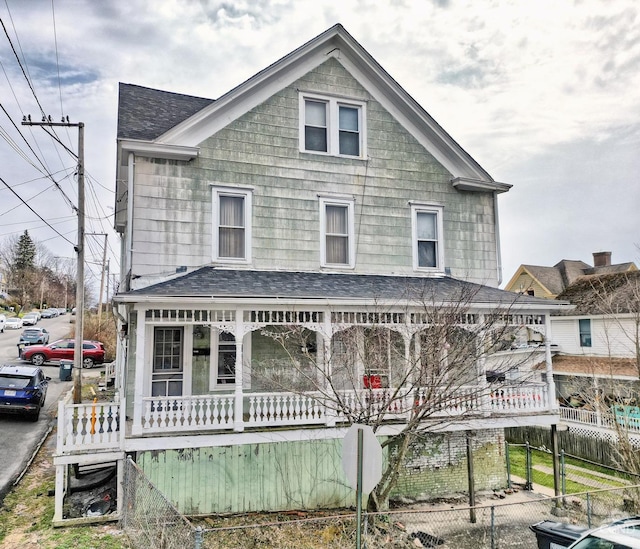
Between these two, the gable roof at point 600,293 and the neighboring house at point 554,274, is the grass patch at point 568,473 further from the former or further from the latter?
the neighboring house at point 554,274

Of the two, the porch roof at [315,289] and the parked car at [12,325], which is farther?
the parked car at [12,325]

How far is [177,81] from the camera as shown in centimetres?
2603

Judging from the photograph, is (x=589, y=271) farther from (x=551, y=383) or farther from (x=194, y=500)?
(x=194, y=500)

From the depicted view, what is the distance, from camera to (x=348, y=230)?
14.2 meters

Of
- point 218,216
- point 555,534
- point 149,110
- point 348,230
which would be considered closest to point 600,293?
point 348,230

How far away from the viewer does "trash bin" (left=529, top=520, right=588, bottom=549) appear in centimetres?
833

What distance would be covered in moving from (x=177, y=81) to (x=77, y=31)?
47.4 ft

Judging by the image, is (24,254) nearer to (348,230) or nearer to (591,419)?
(348,230)

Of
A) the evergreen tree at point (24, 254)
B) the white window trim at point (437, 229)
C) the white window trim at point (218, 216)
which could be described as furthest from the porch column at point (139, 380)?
the evergreen tree at point (24, 254)

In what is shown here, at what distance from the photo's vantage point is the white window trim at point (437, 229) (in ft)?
48.3

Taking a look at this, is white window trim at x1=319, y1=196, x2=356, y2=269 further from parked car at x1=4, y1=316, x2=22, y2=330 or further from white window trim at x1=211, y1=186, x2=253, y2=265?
parked car at x1=4, y1=316, x2=22, y2=330

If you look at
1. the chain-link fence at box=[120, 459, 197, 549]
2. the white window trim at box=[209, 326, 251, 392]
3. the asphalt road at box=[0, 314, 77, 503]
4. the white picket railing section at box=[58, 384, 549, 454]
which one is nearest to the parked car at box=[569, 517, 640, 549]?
the white picket railing section at box=[58, 384, 549, 454]

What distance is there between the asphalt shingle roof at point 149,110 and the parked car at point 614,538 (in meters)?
11.8

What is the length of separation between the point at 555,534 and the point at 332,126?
10957 millimetres
